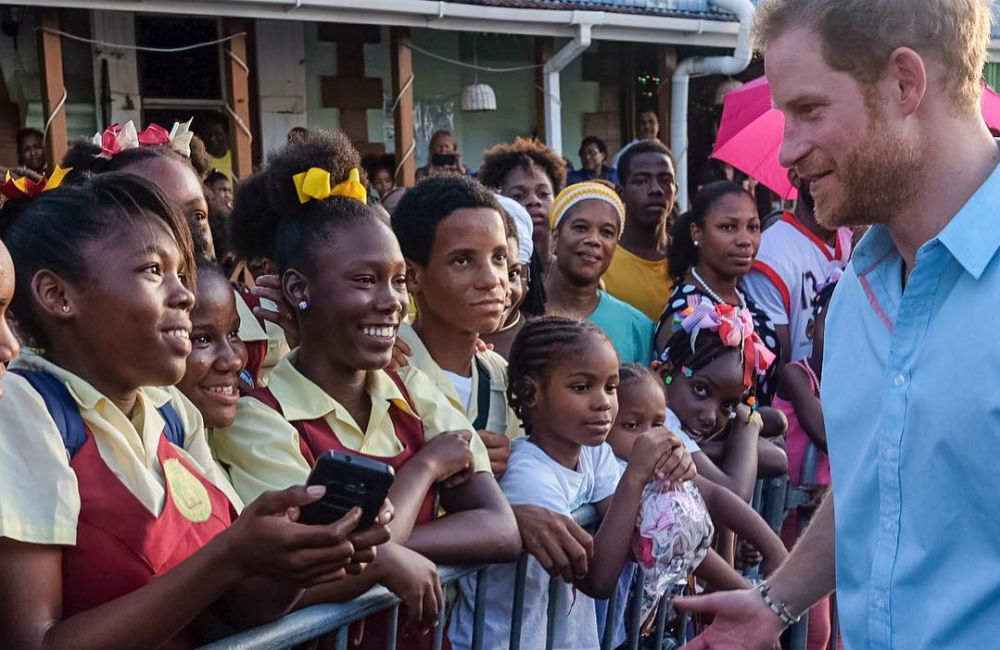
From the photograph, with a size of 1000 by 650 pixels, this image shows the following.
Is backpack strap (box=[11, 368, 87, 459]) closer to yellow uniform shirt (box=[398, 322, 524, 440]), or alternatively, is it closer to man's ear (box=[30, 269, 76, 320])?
man's ear (box=[30, 269, 76, 320])

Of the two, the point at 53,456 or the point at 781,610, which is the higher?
the point at 53,456

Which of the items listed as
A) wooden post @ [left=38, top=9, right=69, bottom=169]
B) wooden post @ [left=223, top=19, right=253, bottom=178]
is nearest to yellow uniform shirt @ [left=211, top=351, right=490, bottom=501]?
wooden post @ [left=38, top=9, right=69, bottom=169]

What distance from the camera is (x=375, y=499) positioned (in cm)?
220

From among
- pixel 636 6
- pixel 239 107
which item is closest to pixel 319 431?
pixel 239 107

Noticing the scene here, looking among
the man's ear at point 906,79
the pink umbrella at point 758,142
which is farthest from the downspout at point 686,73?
the man's ear at point 906,79

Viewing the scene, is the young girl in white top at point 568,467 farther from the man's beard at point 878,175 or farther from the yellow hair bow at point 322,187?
the man's beard at point 878,175

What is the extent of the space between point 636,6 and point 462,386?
10404 millimetres

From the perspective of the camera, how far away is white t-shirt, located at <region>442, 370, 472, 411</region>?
368 centimetres

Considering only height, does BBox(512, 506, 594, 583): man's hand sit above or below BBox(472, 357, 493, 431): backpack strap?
below

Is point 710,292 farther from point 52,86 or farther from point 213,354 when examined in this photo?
point 52,86

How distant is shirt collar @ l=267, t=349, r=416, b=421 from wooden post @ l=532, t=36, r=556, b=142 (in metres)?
9.96

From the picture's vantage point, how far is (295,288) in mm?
3244

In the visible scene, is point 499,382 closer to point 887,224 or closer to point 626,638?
point 626,638

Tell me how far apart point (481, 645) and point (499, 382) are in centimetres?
91
